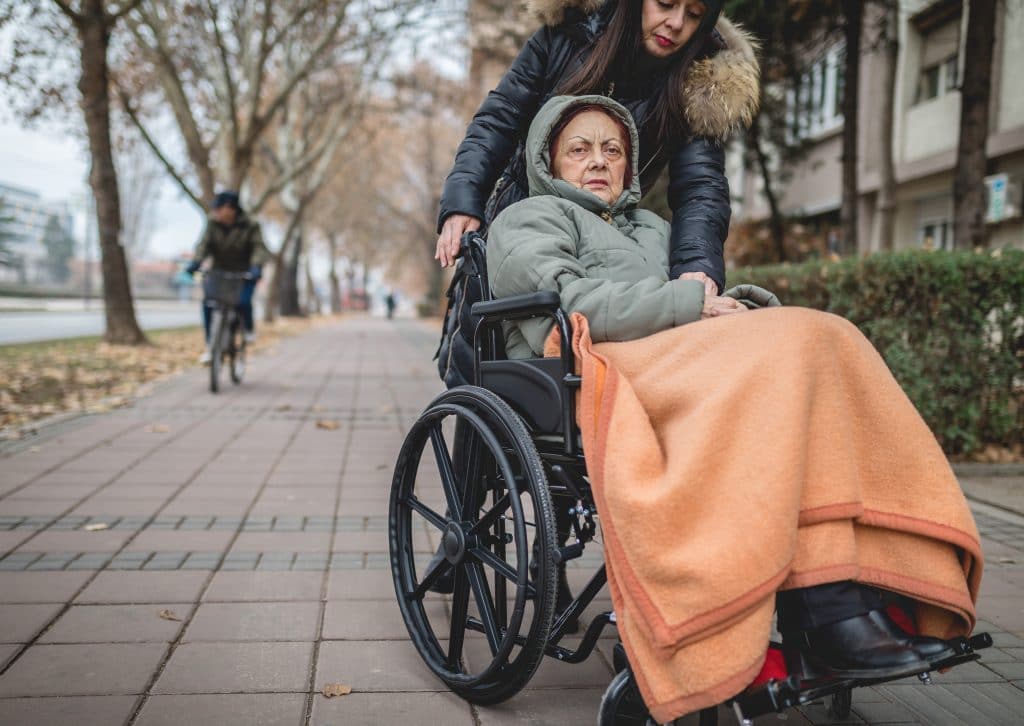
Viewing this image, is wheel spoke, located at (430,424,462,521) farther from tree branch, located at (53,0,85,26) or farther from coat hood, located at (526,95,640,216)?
tree branch, located at (53,0,85,26)

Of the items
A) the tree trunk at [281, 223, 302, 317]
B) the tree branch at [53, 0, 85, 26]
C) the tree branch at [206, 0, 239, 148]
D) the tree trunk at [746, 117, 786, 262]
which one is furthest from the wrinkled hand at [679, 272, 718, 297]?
the tree trunk at [281, 223, 302, 317]

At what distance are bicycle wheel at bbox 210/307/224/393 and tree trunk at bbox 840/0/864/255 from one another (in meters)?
6.82

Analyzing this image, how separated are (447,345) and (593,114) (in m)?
0.86

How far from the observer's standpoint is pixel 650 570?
1.57 m

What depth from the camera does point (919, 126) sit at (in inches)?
552

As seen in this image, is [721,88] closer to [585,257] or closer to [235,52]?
[585,257]

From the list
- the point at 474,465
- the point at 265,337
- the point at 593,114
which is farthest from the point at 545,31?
the point at 265,337

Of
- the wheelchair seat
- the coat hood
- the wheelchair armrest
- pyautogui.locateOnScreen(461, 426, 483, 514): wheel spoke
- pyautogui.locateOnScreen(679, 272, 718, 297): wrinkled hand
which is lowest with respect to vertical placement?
pyautogui.locateOnScreen(461, 426, 483, 514): wheel spoke

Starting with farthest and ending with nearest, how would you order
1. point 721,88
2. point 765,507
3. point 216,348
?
1. point 216,348
2. point 721,88
3. point 765,507

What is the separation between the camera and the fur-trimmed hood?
8.53 ft

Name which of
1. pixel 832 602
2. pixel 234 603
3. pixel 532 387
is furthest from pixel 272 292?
pixel 832 602

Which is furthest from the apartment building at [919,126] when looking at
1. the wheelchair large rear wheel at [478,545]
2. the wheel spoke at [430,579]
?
the wheel spoke at [430,579]

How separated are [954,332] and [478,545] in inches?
156

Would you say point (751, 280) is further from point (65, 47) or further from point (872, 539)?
point (65, 47)
